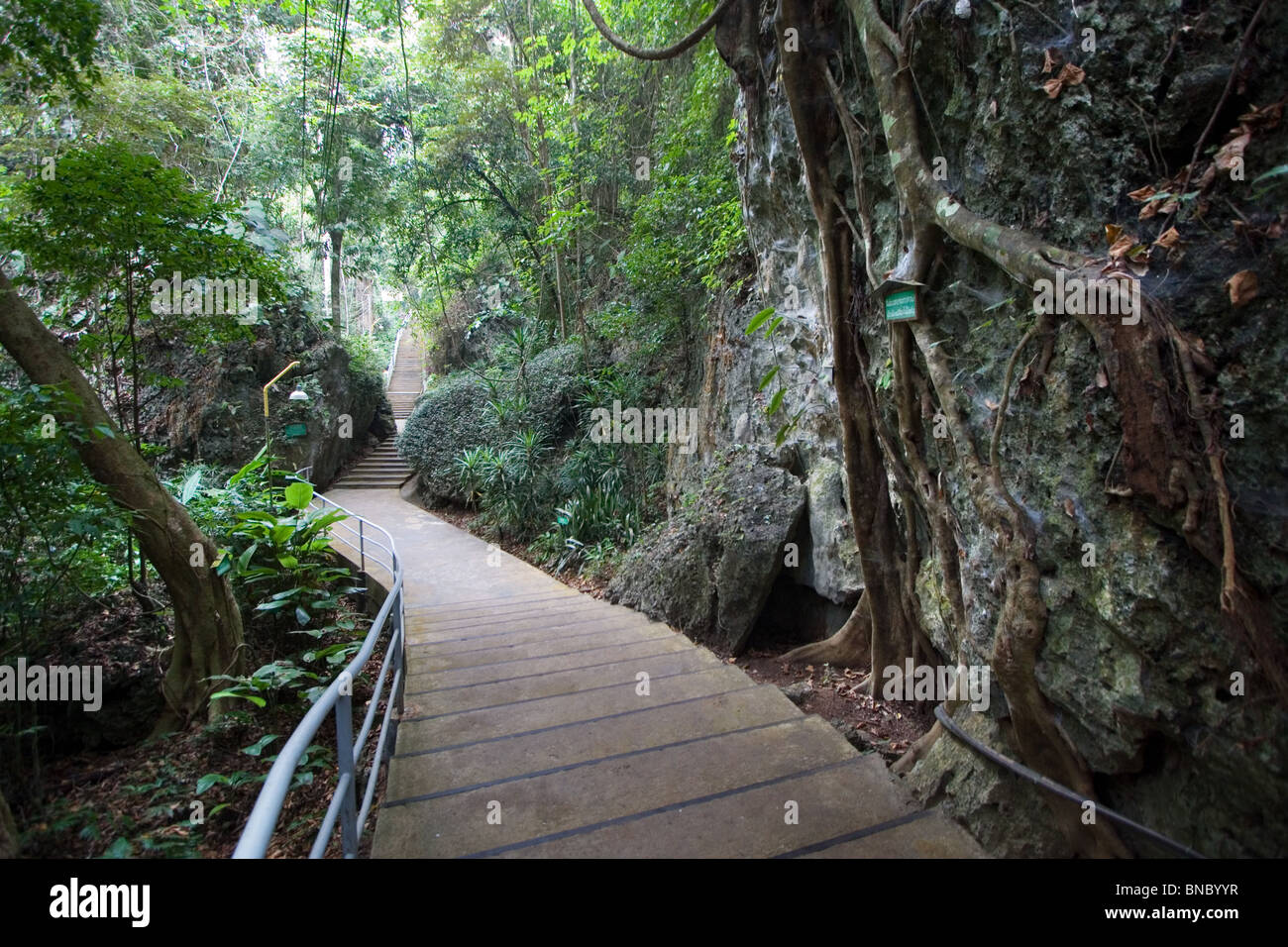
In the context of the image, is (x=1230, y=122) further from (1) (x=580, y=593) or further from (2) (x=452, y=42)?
(2) (x=452, y=42)

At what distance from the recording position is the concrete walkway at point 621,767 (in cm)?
213

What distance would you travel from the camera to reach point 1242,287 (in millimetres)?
1517

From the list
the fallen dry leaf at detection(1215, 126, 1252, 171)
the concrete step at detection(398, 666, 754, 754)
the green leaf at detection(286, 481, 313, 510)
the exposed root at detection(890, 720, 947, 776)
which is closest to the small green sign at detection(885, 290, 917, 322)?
the fallen dry leaf at detection(1215, 126, 1252, 171)

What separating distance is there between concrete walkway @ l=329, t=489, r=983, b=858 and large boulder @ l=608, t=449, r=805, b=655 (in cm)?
43

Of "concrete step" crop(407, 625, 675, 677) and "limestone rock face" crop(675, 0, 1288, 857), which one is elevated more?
"limestone rock face" crop(675, 0, 1288, 857)

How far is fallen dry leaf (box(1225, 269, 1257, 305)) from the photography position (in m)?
1.51

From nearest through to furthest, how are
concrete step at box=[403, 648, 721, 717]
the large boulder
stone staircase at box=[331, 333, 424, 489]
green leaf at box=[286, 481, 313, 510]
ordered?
1. concrete step at box=[403, 648, 721, 717]
2. the large boulder
3. green leaf at box=[286, 481, 313, 510]
4. stone staircase at box=[331, 333, 424, 489]

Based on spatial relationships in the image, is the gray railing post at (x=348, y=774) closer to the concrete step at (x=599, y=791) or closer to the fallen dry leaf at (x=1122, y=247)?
the concrete step at (x=599, y=791)

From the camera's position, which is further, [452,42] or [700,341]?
[452,42]

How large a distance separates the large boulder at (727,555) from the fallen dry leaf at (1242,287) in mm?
3178

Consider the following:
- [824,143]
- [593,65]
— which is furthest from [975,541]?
[593,65]

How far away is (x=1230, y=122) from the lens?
5.49 ft

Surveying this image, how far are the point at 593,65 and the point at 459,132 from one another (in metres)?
3.29

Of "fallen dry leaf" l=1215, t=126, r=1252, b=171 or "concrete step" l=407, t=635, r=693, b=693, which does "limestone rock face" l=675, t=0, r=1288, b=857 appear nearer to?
"fallen dry leaf" l=1215, t=126, r=1252, b=171
